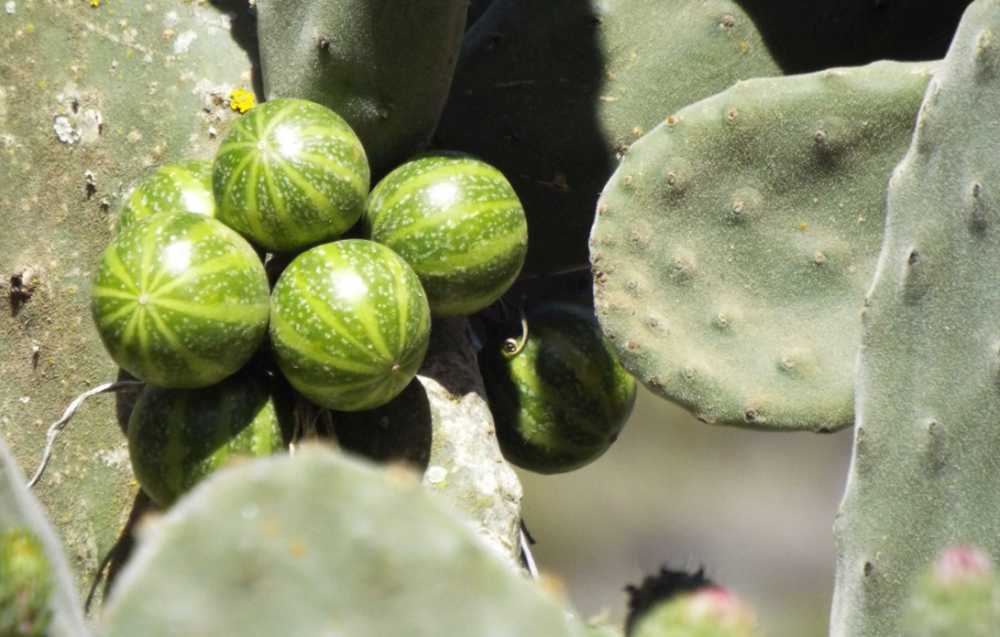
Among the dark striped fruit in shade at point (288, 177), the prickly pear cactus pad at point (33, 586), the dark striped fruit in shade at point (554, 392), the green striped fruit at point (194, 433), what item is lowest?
the dark striped fruit in shade at point (554, 392)

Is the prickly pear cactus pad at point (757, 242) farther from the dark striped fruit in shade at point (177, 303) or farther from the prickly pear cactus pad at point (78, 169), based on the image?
the prickly pear cactus pad at point (78, 169)

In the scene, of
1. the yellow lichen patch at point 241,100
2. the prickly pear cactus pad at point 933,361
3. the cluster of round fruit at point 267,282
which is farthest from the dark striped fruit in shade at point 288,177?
the prickly pear cactus pad at point 933,361

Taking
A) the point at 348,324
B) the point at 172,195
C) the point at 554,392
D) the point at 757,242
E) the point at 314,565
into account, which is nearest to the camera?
the point at 314,565

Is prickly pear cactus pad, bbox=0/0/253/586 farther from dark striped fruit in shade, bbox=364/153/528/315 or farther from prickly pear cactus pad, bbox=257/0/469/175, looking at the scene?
dark striped fruit in shade, bbox=364/153/528/315

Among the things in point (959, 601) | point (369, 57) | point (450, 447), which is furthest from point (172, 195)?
point (959, 601)

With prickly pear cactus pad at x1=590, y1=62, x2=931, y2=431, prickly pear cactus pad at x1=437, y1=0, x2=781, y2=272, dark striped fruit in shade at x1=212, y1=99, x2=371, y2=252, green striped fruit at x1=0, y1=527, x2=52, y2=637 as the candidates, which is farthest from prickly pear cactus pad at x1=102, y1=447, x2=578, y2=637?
prickly pear cactus pad at x1=437, y1=0, x2=781, y2=272

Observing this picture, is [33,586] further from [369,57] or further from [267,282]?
[369,57]
